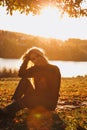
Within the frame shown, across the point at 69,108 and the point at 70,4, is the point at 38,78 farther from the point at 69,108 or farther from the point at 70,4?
the point at 70,4

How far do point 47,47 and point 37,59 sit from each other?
385 feet

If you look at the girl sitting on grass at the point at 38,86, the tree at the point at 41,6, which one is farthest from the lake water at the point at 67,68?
the girl sitting on grass at the point at 38,86

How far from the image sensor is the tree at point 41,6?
60.3ft

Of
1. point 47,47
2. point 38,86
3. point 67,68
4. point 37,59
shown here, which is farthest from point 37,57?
point 47,47

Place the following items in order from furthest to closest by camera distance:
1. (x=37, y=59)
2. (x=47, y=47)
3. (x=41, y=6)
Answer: (x=47, y=47) < (x=41, y=6) < (x=37, y=59)

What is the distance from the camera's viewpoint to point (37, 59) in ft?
36.3

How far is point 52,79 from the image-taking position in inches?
433

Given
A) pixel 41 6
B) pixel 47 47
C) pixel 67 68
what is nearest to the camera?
pixel 41 6

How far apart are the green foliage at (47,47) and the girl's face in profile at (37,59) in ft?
330

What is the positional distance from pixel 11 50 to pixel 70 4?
9680 centimetres

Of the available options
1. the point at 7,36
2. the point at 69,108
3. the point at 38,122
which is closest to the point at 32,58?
the point at 38,122

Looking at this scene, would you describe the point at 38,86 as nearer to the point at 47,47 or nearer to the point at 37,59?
the point at 37,59

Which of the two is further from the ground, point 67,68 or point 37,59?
point 37,59

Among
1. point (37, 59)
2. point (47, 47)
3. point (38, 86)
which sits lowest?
point (47, 47)
